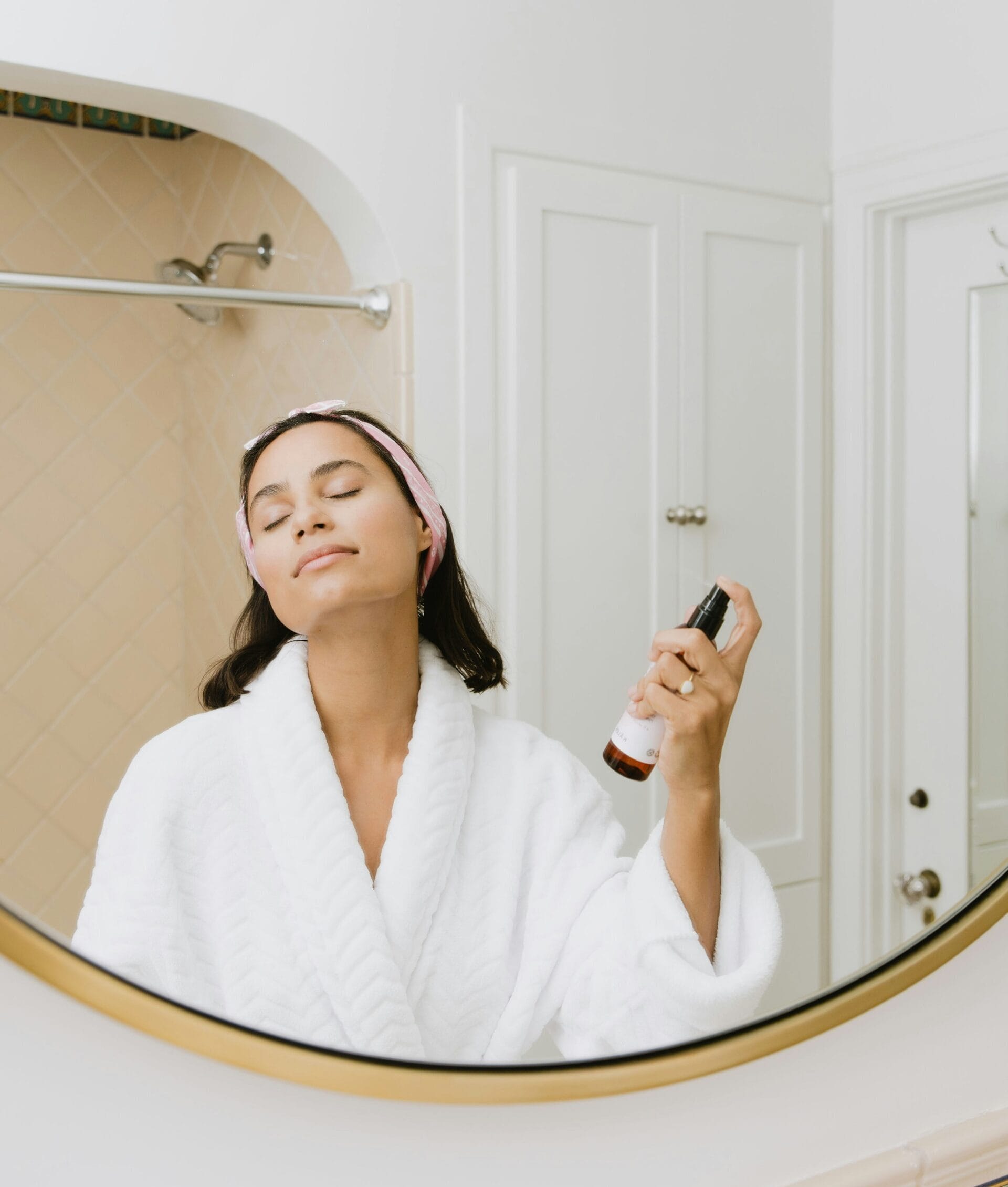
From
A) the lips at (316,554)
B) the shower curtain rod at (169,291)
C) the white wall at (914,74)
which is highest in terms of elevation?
the white wall at (914,74)

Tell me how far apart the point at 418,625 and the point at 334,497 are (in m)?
0.10

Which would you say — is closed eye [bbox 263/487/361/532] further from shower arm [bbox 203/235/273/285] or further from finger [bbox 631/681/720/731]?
finger [bbox 631/681/720/731]

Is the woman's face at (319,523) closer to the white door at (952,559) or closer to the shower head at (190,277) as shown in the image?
the shower head at (190,277)

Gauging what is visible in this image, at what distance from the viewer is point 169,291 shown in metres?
0.64

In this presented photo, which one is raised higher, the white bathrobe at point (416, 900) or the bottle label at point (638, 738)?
the bottle label at point (638, 738)

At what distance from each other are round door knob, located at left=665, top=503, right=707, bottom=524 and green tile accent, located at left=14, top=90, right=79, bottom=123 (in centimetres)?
46

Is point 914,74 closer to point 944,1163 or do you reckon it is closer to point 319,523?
point 319,523

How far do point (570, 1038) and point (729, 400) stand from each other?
0.47m

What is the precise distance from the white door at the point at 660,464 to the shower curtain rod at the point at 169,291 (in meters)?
0.13

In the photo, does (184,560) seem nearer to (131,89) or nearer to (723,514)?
(131,89)

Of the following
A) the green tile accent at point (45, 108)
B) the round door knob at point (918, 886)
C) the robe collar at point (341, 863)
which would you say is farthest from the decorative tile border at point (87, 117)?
the round door knob at point (918, 886)

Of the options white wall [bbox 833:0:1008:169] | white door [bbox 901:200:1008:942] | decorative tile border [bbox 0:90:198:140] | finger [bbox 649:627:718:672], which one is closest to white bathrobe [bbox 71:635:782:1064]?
finger [bbox 649:627:718:672]

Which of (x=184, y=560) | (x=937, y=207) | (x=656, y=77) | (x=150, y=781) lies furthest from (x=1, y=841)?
(x=937, y=207)

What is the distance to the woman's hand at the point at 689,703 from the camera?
2.50 ft
